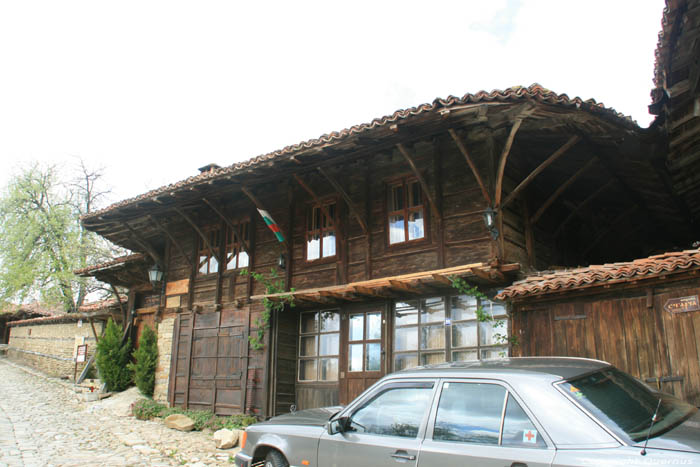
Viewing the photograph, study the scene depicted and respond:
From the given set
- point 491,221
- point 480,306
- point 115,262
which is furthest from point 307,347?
point 115,262

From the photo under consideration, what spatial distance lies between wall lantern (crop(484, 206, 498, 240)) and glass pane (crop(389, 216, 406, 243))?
1756 mm

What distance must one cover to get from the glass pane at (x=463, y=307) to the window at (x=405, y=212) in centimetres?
125

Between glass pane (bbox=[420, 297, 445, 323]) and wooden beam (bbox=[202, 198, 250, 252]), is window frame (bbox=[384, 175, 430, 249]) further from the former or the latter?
wooden beam (bbox=[202, 198, 250, 252])

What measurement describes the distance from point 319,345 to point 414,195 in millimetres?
3707

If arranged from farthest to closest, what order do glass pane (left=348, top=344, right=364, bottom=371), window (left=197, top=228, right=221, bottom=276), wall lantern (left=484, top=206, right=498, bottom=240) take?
window (left=197, top=228, right=221, bottom=276), glass pane (left=348, top=344, right=364, bottom=371), wall lantern (left=484, top=206, right=498, bottom=240)

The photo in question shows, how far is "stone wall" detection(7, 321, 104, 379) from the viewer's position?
18.9 meters

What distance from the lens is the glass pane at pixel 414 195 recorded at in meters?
8.98

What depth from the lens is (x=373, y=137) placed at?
7.84 meters

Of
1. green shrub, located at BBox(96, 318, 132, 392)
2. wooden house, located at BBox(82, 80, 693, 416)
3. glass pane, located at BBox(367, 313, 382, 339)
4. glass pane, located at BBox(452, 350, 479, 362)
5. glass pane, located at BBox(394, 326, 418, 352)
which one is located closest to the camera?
wooden house, located at BBox(82, 80, 693, 416)

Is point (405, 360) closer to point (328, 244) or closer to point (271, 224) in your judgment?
point (328, 244)

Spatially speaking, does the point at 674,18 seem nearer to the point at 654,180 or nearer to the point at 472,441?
the point at 654,180

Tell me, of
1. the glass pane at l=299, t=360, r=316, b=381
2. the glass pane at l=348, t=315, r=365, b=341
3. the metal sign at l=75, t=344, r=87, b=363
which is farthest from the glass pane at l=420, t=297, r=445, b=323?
the metal sign at l=75, t=344, r=87, b=363

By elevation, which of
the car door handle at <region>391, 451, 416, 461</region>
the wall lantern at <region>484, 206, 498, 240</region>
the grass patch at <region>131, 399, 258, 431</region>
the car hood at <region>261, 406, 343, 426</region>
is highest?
the wall lantern at <region>484, 206, 498, 240</region>

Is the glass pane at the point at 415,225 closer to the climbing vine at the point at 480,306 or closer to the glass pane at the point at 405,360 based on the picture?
the climbing vine at the point at 480,306
